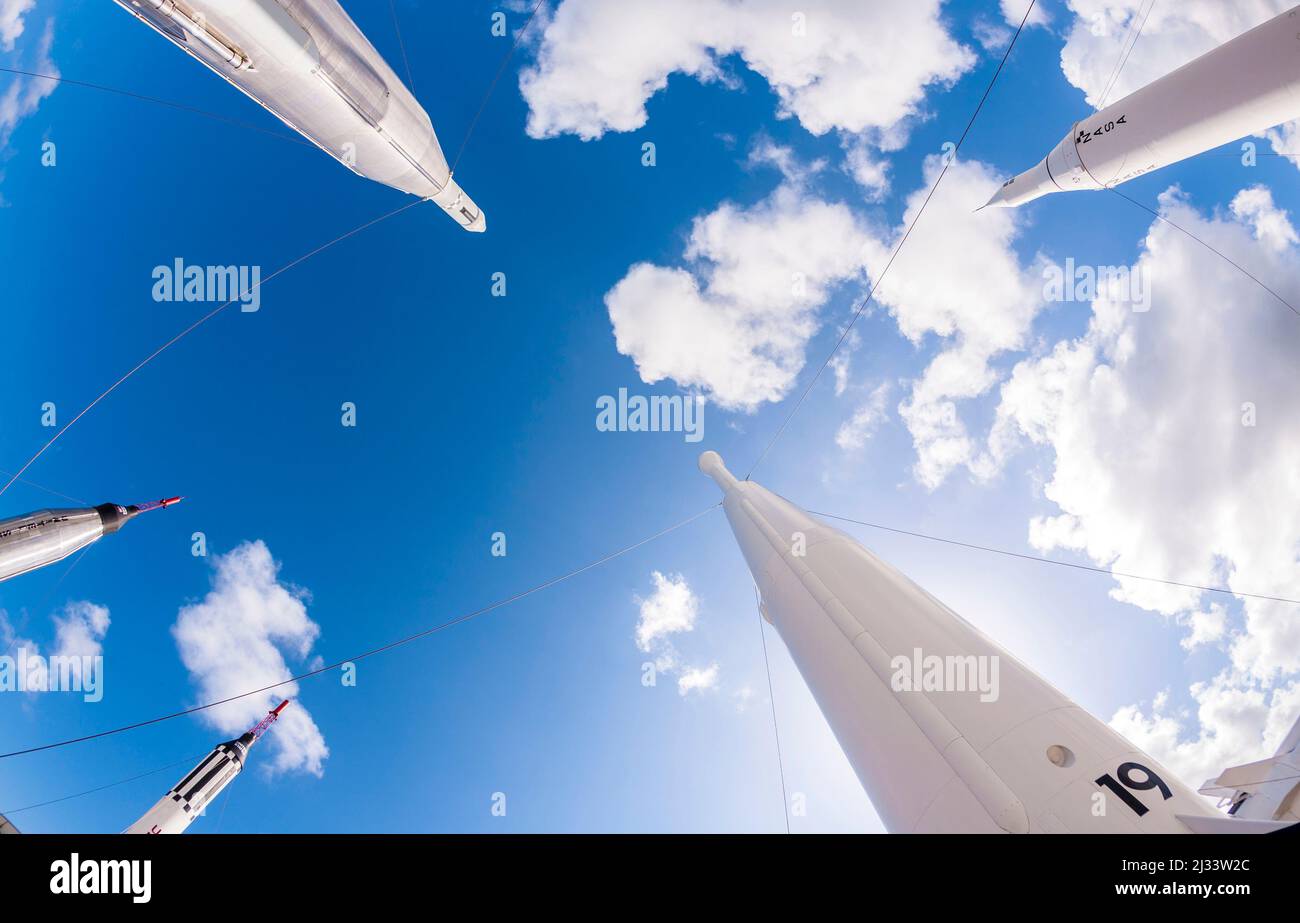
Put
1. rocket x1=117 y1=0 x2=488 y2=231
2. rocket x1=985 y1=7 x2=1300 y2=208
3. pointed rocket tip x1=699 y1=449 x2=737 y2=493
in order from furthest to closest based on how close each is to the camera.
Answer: pointed rocket tip x1=699 y1=449 x2=737 y2=493 → rocket x1=985 y1=7 x2=1300 y2=208 → rocket x1=117 y1=0 x2=488 y2=231

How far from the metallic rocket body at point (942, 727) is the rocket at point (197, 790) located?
27.9 m

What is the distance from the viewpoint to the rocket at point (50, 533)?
40.8ft

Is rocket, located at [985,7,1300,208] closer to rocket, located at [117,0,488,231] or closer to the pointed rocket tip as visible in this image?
the pointed rocket tip

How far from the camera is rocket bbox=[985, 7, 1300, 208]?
841 cm

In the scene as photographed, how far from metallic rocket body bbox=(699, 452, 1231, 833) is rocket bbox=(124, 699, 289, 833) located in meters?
27.9

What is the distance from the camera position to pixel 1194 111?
9.53m

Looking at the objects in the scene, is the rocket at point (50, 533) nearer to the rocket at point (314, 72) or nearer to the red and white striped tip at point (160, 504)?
the red and white striped tip at point (160, 504)

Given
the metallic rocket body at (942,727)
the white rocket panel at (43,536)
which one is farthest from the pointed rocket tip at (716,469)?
the white rocket panel at (43,536)

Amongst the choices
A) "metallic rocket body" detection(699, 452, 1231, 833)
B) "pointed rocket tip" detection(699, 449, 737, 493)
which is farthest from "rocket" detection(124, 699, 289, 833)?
"metallic rocket body" detection(699, 452, 1231, 833)

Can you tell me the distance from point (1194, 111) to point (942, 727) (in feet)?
41.7

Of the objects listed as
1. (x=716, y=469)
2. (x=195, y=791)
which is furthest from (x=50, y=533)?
(x=716, y=469)
